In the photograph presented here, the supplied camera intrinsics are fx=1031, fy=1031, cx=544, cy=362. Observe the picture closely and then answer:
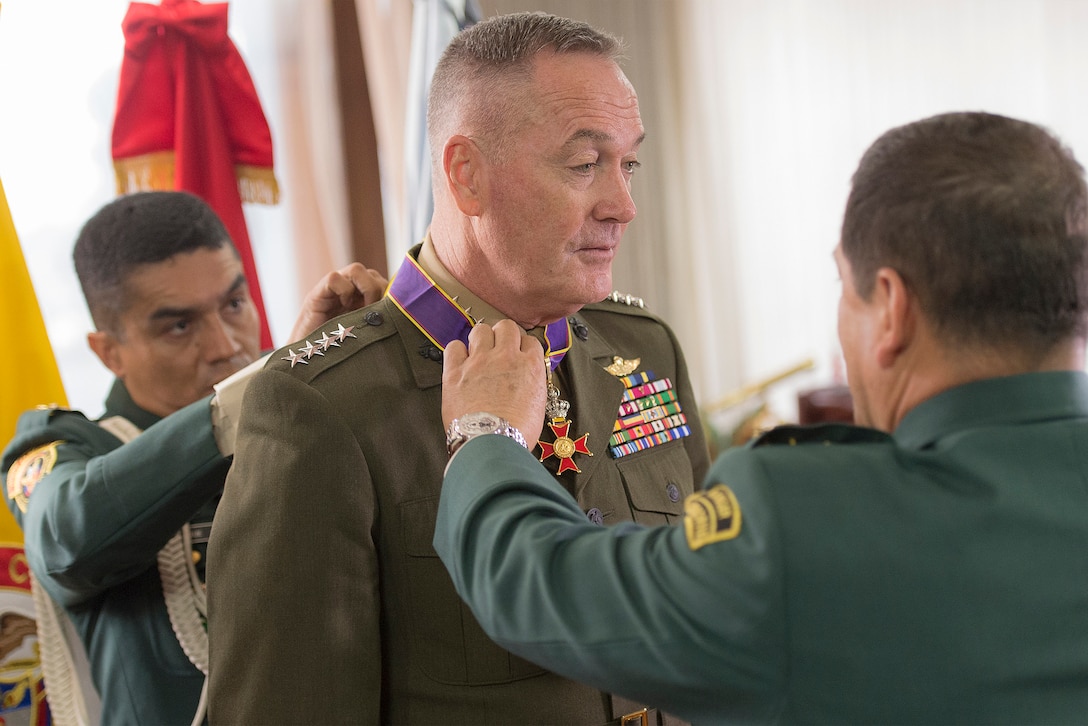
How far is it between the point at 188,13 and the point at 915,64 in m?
2.67

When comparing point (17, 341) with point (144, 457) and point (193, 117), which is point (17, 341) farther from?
point (144, 457)

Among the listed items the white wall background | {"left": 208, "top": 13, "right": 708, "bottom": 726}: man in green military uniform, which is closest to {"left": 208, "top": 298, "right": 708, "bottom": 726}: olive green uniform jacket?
{"left": 208, "top": 13, "right": 708, "bottom": 726}: man in green military uniform

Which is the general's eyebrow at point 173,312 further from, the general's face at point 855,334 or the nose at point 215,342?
the general's face at point 855,334

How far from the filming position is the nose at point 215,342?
7.16 feet

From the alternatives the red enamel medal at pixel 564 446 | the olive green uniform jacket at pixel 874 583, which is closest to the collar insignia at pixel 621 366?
the red enamel medal at pixel 564 446

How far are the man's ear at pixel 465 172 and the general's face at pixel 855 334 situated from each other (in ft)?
1.89

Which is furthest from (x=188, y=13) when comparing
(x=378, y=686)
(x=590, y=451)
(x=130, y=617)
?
(x=378, y=686)

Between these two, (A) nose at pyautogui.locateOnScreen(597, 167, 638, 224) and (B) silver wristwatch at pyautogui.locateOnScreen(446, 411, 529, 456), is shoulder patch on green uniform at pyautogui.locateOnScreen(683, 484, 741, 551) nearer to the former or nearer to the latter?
(B) silver wristwatch at pyautogui.locateOnScreen(446, 411, 529, 456)

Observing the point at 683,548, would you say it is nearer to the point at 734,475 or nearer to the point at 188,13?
the point at 734,475

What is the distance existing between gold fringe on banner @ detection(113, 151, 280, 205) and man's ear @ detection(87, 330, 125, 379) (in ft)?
1.75

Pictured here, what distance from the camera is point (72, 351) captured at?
2.83 m

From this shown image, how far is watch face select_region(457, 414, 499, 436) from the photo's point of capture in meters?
1.28

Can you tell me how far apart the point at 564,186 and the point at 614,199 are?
0.08m

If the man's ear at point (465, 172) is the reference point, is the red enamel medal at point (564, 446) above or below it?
below
